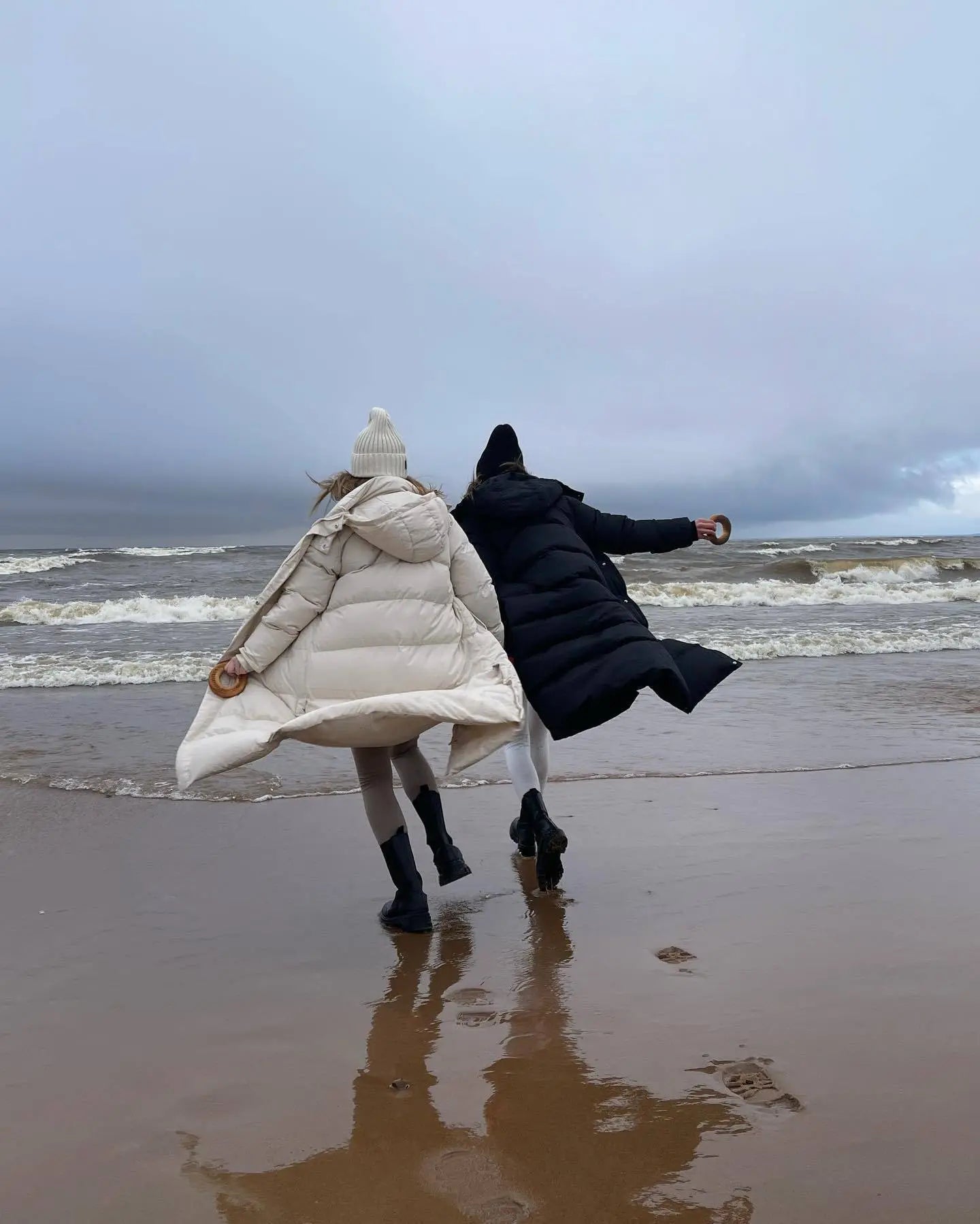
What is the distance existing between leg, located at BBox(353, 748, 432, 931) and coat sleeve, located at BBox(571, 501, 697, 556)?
1293 mm

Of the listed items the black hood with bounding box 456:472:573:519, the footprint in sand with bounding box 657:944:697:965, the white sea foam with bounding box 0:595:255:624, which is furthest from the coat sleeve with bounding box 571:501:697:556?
the white sea foam with bounding box 0:595:255:624

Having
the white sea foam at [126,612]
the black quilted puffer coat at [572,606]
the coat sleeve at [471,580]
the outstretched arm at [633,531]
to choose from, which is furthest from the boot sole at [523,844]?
the white sea foam at [126,612]

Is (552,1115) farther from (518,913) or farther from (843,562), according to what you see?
(843,562)

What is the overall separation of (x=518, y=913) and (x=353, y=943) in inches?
25.6

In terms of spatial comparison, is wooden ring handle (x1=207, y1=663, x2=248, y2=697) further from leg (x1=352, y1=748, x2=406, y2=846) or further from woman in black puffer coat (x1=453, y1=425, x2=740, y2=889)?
woman in black puffer coat (x1=453, y1=425, x2=740, y2=889)

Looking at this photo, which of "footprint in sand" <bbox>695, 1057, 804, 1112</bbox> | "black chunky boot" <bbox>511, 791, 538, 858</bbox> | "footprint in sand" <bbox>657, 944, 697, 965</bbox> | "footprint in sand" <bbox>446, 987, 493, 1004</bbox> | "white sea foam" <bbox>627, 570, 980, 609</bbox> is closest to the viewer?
"footprint in sand" <bbox>695, 1057, 804, 1112</bbox>

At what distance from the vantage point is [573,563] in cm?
411

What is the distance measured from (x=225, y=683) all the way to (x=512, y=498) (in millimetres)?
1390

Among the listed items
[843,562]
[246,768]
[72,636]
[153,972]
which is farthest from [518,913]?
[843,562]

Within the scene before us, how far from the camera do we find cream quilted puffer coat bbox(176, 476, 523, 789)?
11.3 ft

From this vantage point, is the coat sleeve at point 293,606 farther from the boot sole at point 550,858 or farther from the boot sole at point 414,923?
the boot sole at point 550,858

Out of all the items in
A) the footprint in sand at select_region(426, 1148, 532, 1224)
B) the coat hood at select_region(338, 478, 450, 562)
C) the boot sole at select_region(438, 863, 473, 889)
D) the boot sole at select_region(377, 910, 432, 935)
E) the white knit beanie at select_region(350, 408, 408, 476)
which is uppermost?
the white knit beanie at select_region(350, 408, 408, 476)

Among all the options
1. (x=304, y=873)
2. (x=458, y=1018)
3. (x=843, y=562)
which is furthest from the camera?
(x=843, y=562)

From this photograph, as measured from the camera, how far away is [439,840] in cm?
397
